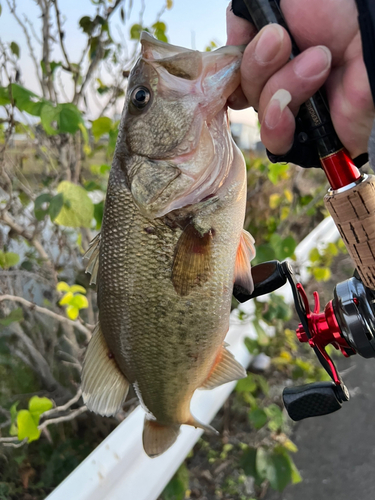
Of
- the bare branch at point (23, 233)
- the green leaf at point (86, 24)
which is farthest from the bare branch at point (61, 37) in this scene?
the bare branch at point (23, 233)

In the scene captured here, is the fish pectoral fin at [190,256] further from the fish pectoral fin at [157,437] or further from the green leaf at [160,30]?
the green leaf at [160,30]

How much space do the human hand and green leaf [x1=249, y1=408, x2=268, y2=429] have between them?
164 centimetres

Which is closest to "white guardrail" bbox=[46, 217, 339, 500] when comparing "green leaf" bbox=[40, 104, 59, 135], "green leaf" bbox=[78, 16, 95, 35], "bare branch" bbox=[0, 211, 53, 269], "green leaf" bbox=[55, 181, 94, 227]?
"green leaf" bbox=[55, 181, 94, 227]

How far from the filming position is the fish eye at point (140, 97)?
97 cm

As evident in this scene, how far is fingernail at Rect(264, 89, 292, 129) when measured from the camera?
0.71 metres

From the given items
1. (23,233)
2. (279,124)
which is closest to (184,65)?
(279,124)

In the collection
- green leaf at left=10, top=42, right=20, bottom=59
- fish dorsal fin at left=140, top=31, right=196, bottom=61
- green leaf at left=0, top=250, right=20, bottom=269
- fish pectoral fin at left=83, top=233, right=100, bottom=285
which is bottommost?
fish pectoral fin at left=83, top=233, right=100, bottom=285

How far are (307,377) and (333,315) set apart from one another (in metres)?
1.96

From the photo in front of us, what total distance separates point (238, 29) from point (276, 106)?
1.19 ft

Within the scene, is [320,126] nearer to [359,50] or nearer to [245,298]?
[359,50]

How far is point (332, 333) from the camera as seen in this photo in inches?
35.0

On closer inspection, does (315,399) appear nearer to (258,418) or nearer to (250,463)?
(258,418)

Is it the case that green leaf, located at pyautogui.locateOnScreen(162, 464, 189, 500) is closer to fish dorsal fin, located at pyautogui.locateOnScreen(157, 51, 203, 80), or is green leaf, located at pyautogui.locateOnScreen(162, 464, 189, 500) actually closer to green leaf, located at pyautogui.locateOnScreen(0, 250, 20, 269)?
green leaf, located at pyautogui.locateOnScreen(0, 250, 20, 269)

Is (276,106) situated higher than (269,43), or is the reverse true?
(269,43)
